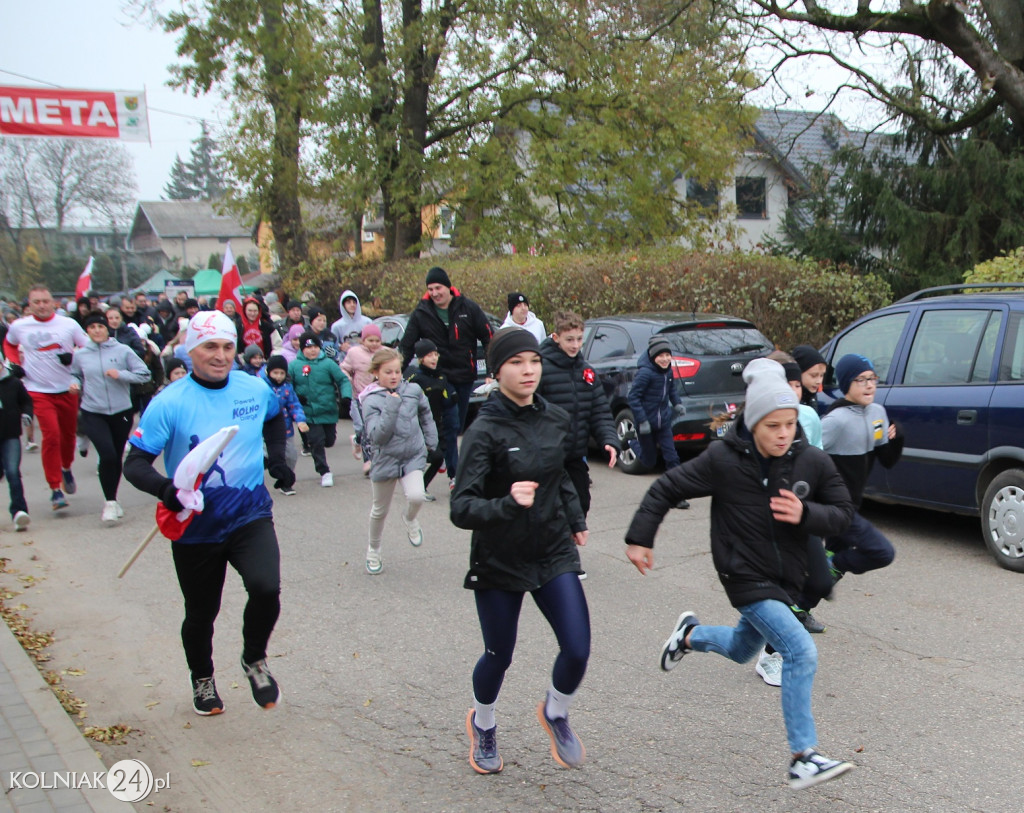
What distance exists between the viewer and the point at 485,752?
12.8 feet

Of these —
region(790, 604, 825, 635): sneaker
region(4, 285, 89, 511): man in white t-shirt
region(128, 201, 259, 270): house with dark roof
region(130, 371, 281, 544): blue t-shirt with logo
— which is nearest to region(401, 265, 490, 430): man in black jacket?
region(4, 285, 89, 511): man in white t-shirt

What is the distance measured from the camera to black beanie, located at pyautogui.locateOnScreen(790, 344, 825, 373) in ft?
19.3

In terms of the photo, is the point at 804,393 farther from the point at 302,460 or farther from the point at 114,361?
the point at 302,460

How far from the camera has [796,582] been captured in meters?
3.73

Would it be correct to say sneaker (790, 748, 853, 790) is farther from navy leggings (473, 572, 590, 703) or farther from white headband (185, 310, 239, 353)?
white headband (185, 310, 239, 353)

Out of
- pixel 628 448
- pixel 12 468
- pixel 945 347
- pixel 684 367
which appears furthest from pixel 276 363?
pixel 945 347

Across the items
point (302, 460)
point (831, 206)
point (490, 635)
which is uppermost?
point (831, 206)

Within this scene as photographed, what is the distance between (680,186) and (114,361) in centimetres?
2812

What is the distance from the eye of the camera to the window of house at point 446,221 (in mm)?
24447

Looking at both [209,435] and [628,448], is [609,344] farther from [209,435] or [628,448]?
[209,435]

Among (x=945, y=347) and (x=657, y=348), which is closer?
(x=945, y=347)

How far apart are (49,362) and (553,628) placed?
7.21 meters

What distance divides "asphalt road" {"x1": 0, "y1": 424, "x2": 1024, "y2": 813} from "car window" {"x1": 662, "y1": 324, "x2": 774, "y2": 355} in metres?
3.09

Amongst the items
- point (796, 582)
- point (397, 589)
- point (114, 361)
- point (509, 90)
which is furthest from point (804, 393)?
point (509, 90)
